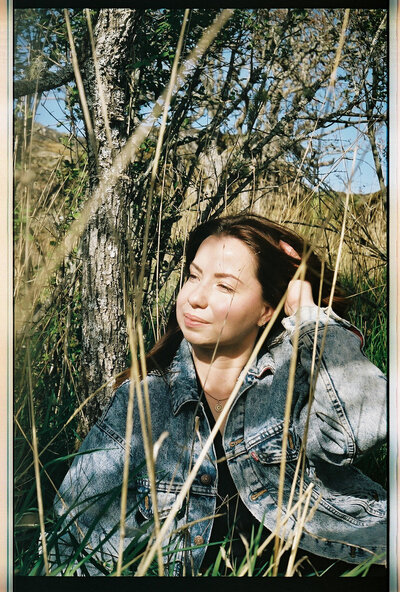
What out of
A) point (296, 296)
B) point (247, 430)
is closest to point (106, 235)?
point (296, 296)

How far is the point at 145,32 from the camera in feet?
5.77

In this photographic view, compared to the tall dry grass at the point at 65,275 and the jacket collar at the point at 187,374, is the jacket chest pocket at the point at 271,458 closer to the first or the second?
the tall dry grass at the point at 65,275

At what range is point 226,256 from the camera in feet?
5.85

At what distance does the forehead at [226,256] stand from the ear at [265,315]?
0.34ft

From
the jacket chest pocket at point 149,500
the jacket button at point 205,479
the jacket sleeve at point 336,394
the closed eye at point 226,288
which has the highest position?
the closed eye at point 226,288

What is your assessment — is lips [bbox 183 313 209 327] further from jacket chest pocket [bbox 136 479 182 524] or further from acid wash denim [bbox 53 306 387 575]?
jacket chest pocket [bbox 136 479 182 524]

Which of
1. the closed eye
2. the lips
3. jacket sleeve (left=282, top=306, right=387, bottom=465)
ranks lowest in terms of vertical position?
jacket sleeve (left=282, top=306, right=387, bottom=465)

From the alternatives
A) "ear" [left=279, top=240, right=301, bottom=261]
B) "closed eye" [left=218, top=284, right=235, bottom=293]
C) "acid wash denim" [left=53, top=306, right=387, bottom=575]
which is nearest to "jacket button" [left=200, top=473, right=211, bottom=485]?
"acid wash denim" [left=53, top=306, right=387, bottom=575]

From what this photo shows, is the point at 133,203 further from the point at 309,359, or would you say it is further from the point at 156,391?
the point at 309,359

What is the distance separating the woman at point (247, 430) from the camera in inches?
69.2

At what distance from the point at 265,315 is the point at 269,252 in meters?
0.18

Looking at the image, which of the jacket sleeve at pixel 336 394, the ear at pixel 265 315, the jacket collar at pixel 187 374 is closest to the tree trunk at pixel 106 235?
the jacket collar at pixel 187 374

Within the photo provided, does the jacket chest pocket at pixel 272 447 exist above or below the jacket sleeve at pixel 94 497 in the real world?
above

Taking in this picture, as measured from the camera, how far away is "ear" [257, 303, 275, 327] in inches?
70.1
